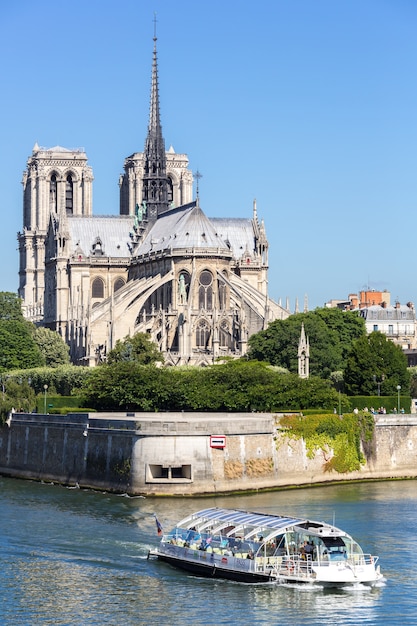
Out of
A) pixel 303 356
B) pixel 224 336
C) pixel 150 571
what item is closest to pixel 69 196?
pixel 224 336

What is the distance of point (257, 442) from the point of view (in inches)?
2923

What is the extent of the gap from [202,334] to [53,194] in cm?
4969

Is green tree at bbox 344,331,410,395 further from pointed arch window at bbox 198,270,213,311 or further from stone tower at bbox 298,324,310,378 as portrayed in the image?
pointed arch window at bbox 198,270,213,311

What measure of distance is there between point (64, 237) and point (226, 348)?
2530 cm

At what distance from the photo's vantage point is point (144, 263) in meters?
144

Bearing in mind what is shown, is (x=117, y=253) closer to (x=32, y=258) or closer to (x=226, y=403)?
(x=32, y=258)

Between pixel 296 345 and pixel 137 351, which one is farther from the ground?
pixel 296 345

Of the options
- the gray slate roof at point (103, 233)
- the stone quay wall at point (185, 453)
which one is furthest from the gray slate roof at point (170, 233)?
the stone quay wall at point (185, 453)

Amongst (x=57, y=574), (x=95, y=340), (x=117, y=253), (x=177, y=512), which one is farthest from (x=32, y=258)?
(x=57, y=574)

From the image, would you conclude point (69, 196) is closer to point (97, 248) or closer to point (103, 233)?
point (103, 233)

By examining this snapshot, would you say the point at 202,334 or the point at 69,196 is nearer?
the point at 202,334

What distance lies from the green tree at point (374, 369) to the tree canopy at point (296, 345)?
12.4m

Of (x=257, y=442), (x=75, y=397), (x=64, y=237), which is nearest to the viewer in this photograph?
(x=257, y=442)

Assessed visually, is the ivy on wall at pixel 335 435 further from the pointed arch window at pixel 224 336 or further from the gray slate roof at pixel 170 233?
the gray slate roof at pixel 170 233
